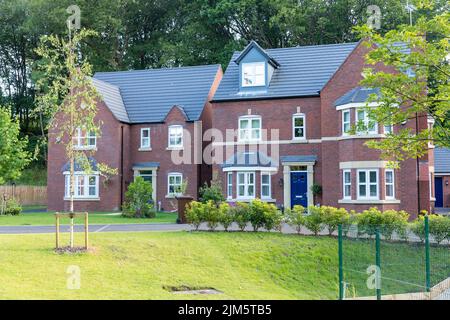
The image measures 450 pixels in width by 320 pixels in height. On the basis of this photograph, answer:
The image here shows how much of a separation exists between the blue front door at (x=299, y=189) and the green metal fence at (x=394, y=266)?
37.5ft

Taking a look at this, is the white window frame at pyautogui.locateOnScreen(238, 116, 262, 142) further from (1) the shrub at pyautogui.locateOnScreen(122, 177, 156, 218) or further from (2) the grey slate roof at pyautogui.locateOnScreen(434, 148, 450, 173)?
(2) the grey slate roof at pyautogui.locateOnScreen(434, 148, 450, 173)

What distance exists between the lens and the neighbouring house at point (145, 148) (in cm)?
3719

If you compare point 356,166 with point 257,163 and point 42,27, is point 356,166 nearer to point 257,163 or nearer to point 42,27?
point 257,163

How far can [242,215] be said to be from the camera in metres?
22.0

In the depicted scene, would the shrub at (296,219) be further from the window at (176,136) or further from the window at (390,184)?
the window at (176,136)

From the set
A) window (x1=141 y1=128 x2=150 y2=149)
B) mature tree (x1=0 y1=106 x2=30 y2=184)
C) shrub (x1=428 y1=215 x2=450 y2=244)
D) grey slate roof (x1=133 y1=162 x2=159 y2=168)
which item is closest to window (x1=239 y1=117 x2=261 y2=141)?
grey slate roof (x1=133 y1=162 x2=159 y2=168)

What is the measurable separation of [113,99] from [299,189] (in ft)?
49.6

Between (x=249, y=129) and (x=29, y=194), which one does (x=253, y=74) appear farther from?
(x=29, y=194)

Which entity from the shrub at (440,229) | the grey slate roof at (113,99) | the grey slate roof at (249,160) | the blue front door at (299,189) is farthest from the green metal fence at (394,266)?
the grey slate roof at (113,99)

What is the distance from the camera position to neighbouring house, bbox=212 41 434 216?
2862cm

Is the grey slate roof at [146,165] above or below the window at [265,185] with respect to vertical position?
above

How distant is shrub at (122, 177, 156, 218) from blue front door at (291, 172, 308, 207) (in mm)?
8363

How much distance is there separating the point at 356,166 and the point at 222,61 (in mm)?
25563

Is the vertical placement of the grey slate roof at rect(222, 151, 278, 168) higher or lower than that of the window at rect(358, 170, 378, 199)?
higher
